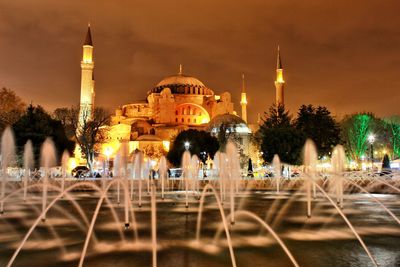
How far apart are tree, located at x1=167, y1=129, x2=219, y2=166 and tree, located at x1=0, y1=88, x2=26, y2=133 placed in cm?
1999

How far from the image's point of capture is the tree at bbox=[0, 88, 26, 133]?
37.3 meters

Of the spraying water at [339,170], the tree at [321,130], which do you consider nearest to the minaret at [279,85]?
the tree at [321,130]

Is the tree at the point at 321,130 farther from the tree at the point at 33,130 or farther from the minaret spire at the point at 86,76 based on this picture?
the minaret spire at the point at 86,76

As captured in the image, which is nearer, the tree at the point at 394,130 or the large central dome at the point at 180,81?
the tree at the point at 394,130

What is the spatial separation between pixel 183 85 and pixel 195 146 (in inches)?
1357

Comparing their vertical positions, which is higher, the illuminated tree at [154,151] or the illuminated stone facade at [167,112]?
the illuminated stone facade at [167,112]

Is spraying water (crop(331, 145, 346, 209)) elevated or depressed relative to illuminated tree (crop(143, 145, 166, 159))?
depressed

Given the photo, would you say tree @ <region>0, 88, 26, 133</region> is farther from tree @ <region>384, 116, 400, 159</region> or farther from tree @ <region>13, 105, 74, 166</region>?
tree @ <region>384, 116, 400, 159</region>

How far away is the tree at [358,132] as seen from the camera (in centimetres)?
4806

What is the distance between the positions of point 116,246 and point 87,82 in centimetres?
5418

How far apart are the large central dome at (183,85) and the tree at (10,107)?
44712mm

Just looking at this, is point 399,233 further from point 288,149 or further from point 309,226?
point 288,149

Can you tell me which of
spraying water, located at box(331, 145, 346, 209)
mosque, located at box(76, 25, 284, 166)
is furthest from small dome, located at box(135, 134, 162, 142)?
spraying water, located at box(331, 145, 346, 209)

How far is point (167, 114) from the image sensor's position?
7531 centimetres
